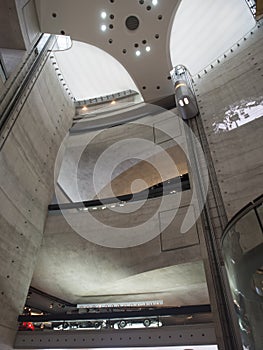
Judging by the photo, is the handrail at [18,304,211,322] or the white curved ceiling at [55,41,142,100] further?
the white curved ceiling at [55,41,142,100]

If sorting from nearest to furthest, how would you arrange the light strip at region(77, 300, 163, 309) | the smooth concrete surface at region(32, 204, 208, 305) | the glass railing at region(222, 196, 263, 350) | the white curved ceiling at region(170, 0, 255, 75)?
the glass railing at region(222, 196, 263, 350), the smooth concrete surface at region(32, 204, 208, 305), the light strip at region(77, 300, 163, 309), the white curved ceiling at region(170, 0, 255, 75)

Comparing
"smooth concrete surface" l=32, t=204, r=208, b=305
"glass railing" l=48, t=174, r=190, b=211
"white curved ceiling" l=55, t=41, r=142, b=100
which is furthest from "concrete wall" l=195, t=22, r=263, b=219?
"white curved ceiling" l=55, t=41, r=142, b=100

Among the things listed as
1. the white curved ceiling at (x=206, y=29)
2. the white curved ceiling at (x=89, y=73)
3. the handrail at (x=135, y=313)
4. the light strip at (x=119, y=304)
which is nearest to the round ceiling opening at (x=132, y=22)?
the white curved ceiling at (x=89, y=73)

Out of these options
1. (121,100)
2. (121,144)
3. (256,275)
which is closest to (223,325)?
(256,275)

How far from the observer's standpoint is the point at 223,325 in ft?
16.1

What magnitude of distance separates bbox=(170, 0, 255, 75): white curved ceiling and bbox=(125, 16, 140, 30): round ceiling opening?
378cm

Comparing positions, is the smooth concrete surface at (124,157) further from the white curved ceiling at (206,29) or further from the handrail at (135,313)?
the handrail at (135,313)

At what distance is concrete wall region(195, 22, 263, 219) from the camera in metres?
6.32

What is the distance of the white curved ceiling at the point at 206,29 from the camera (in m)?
9.90

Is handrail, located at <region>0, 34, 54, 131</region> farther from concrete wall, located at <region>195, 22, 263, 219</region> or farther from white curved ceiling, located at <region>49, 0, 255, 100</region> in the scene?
concrete wall, located at <region>195, 22, 263, 219</region>

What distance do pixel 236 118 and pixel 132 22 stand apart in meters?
4.09

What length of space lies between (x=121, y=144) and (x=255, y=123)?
616 centimetres

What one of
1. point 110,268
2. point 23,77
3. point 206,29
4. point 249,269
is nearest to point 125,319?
point 110,268

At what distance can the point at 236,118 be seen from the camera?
24.5ft
